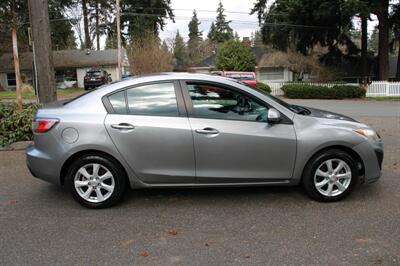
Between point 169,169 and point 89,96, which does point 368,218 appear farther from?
point 89,96

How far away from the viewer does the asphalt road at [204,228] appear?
362 cm

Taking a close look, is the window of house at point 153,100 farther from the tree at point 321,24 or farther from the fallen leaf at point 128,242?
the tree at point 321,24

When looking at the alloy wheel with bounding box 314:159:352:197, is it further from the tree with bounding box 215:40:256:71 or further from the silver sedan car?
the tree with bounding box 215:40:256:71

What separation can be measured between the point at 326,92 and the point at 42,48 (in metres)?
21.0

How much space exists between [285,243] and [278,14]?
34.2 metres

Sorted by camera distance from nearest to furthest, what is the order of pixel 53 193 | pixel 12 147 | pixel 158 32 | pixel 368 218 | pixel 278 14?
pixel 368 218, pixel 53 193, pixel 12 147, pixel 278 14, pixel 158 32

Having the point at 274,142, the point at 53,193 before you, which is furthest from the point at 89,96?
the point at 274,142

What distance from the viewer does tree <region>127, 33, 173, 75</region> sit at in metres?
32.5

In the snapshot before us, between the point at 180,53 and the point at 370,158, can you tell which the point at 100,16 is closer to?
the point at 180,53

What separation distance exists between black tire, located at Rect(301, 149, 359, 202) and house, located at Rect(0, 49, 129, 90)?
39.5 meters

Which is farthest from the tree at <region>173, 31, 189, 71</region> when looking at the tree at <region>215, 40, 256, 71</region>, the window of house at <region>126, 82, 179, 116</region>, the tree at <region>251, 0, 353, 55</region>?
the window of house at <region>126, 82, 179, 116</region>

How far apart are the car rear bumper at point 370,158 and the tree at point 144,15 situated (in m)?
43.5

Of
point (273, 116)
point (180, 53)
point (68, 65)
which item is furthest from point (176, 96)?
point (180, 53)

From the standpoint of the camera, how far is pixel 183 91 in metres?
4.81
